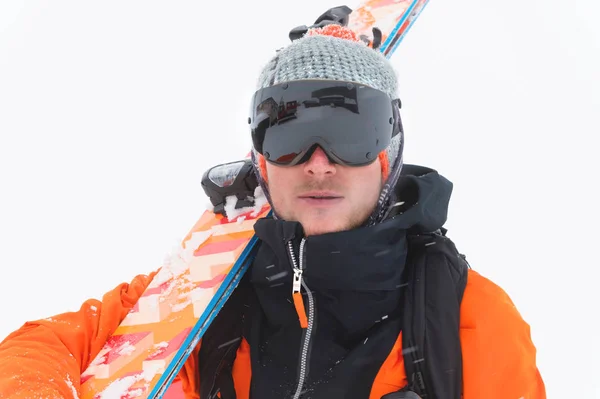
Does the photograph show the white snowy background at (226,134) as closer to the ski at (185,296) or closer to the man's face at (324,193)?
the ski at (185,296)

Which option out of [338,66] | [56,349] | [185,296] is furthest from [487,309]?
[56,349]

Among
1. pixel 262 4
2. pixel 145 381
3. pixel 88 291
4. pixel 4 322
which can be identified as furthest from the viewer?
pixel 262 4

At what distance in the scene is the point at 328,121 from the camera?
5.68 feet

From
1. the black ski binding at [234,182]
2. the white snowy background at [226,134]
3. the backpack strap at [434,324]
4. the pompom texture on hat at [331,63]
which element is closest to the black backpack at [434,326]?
the backpack strap at [434,324]

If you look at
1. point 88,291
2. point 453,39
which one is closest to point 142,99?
point 88,291

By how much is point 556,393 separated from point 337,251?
274 centimetres

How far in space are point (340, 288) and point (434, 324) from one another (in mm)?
290

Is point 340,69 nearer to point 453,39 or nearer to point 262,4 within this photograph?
point 453,39

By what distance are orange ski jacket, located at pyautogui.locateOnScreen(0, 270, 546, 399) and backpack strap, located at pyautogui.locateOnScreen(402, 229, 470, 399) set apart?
0.04m

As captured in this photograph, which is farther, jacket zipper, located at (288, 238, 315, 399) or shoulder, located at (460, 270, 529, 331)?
jacket zipper, located at (288, 238, 315, 399)

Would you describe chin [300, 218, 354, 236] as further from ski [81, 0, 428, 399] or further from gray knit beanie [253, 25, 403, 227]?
ski [81, 0, 428, 399]

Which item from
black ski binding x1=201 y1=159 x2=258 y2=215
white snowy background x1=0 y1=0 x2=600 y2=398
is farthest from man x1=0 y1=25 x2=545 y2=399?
white snowy background x1=0 y1=0 x2=600 y2=398

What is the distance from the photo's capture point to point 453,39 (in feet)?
21.5

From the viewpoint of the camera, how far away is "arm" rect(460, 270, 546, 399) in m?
1.38
